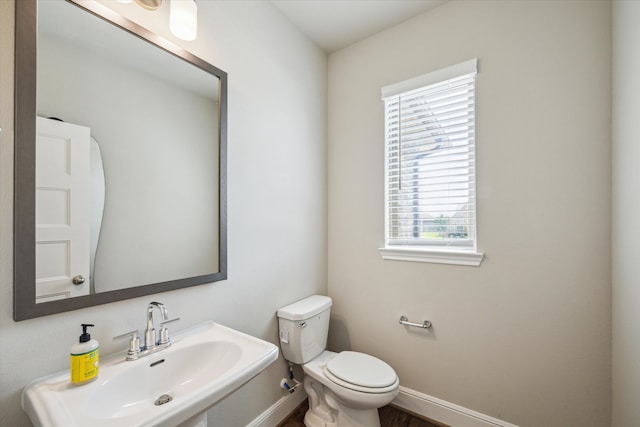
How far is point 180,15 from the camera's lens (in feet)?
3.49

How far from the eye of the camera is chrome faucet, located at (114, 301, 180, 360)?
3.23 ft

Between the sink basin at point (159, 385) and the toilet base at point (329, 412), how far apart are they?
0.77m

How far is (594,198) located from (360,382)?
4.75 ft

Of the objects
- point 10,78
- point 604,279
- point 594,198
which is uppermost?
point 10,78

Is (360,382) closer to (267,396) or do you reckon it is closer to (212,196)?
(267,396)

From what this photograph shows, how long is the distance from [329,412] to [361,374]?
337 millimetres

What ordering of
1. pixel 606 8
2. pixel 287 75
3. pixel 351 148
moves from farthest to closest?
1. pixel 351 148
2. pixel 287 75
3. pixel 606 8

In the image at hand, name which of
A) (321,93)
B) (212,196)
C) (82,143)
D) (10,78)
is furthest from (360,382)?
(321,93)

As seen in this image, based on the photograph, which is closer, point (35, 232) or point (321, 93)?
point (35, 232)

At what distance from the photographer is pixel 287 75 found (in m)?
1.77

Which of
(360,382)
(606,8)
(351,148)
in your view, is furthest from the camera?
(351,148)

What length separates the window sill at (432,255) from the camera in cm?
154

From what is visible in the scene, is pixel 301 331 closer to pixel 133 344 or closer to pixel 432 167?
pixel 133 344

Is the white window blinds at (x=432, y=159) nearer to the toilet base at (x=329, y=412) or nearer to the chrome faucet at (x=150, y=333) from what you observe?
the toilet base at (x=329, y=412)
